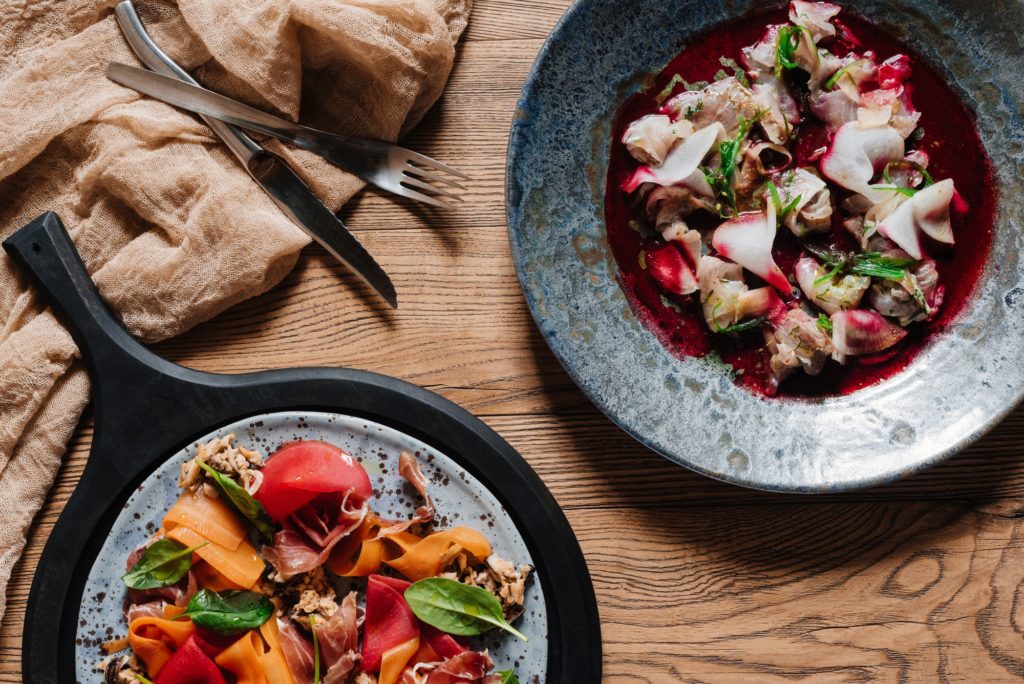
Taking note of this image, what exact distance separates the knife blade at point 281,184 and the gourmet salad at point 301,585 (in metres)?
0.32

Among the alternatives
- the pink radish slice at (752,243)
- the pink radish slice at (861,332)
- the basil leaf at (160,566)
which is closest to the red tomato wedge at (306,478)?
the basil leaf at (160,566)

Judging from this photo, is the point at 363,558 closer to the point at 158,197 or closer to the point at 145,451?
the point at 145,451

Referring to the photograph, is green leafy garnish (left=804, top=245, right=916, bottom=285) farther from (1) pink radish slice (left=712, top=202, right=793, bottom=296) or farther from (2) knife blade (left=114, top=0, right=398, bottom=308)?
(2) knife blade (left=114, top=0, right=398, bottom=308)

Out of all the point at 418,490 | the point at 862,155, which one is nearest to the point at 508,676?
the point at 418,490

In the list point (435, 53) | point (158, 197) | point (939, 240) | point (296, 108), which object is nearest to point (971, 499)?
point (939, 240)

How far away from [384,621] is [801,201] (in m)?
0.99

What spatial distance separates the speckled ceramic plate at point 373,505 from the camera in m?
1.41

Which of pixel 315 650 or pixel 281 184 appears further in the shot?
pixel 281 184

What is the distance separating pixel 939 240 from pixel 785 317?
0.30 metres

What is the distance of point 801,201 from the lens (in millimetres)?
1400

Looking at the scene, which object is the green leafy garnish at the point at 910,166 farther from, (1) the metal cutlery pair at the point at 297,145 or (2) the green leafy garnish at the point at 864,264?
(1) the metal cutlery pair at the point at 297,145

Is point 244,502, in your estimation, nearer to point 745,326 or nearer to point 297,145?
point 297,145

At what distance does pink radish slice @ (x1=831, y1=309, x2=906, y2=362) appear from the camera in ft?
4.61

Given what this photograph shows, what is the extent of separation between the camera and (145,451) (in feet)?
4.68
